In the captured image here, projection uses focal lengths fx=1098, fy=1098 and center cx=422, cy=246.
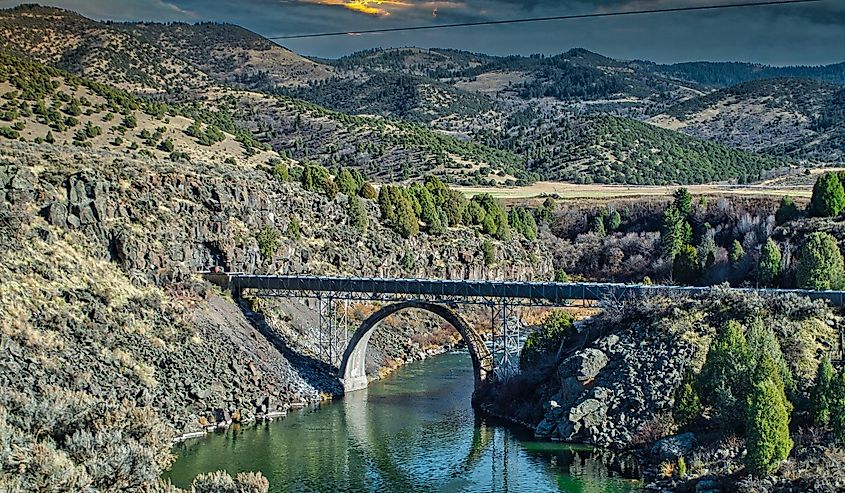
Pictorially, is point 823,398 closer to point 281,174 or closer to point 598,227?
point 281,174

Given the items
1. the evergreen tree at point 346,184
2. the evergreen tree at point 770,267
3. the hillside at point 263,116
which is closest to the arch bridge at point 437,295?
the evergreen tree at point 770,267

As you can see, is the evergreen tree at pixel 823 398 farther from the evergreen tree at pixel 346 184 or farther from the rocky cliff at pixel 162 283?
the evergreen tree at pixel 346 184

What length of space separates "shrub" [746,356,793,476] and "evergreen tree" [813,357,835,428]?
88.2 inches

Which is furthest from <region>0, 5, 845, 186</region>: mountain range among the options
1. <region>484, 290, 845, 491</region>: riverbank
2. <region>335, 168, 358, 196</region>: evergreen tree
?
<region>484, 290, 845, 491</region>: riverbank

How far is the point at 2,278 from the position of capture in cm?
4722

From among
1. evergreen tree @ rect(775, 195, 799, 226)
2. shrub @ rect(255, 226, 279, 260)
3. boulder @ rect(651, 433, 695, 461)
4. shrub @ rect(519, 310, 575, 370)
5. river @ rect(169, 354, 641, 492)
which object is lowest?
river @ rect(169, 354, 641, 492)

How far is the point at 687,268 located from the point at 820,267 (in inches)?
576

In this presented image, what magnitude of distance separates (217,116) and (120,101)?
24.0 meters

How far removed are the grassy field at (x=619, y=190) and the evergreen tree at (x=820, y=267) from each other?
42105 mm

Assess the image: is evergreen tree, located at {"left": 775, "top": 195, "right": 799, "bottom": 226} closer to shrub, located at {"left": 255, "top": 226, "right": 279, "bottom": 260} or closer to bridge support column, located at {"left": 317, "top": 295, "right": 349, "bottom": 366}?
bridge support column, located at {"left": 317, "top": 295, "right": 349, "bottom": 366}

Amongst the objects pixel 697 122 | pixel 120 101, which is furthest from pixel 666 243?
pixel 697 122

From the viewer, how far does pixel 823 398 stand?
125 feet

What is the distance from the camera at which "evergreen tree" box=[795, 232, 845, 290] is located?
55.0 metres

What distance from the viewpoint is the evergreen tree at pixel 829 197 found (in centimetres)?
7075
